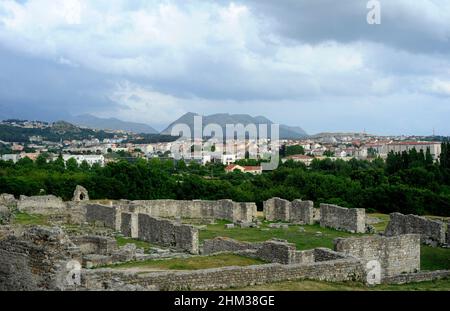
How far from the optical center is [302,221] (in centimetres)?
3853

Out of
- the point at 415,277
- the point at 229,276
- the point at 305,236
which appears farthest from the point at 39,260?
the point at 305,236

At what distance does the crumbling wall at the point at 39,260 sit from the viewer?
12648 millimetres

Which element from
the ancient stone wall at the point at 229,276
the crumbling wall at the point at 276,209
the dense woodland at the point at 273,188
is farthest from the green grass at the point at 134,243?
the dense woodland at the point at 273,188

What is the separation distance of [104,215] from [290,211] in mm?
12065

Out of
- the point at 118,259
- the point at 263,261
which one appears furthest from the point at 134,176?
the point at 263,261

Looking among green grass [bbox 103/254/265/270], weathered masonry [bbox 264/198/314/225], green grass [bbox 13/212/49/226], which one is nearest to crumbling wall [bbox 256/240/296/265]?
green grass [bbox 103/254/265/270]

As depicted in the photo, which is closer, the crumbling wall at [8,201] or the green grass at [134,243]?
the green grass at [134,243]

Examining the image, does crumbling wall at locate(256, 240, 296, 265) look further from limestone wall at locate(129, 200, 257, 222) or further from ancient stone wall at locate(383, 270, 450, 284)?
limestone wall at locate(129, 200, 257, 222)

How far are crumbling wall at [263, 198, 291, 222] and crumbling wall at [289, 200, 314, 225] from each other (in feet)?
2.60

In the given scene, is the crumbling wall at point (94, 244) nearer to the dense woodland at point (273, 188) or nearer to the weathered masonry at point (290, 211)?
the weathered masonry at point (290, 211)

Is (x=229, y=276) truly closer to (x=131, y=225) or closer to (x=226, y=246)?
(x=226, y=246)

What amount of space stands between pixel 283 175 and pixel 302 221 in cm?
2746

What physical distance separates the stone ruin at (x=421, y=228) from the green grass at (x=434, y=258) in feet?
2.43
